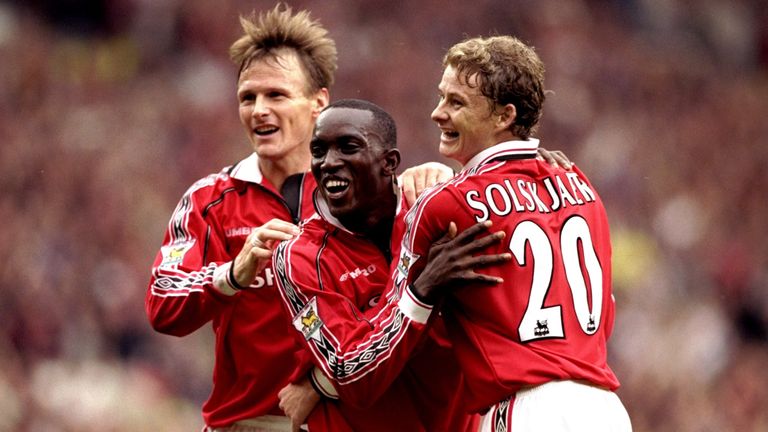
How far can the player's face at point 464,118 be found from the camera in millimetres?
4961

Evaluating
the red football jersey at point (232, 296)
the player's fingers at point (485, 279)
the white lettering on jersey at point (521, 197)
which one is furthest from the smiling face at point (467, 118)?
the red football jersey at point (232, 296)

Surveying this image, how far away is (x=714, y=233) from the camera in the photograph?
15.0 metres

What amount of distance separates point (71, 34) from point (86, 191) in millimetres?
3885

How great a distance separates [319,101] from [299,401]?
1747 millimetres

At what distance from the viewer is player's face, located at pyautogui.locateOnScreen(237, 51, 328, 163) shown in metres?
6.14

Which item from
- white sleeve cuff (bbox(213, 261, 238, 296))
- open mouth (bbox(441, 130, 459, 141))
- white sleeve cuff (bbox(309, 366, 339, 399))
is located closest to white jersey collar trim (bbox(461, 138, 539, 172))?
open mouth (bbox(441, 130, 459, 141))

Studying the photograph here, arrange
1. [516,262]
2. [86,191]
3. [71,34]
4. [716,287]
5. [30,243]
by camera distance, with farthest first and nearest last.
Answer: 1. [71,34]
2. [716,287]
3. [86,191]
4. [30,243]
5. [516,262]

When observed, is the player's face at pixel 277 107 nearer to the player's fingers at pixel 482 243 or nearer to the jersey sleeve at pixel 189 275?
the jersey sleeve at pixel 189 275

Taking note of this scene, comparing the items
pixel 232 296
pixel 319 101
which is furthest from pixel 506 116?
pixel 319 101

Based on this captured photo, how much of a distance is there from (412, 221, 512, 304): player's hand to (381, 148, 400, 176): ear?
52 centimetres

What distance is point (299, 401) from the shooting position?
17.0ft

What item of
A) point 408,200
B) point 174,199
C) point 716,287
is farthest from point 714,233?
point 408,200

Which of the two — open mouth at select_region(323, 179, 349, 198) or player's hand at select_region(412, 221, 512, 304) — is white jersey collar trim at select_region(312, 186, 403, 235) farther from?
player's hand at select_region(412, 221, 512, 304)

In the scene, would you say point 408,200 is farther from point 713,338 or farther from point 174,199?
point 713,338
